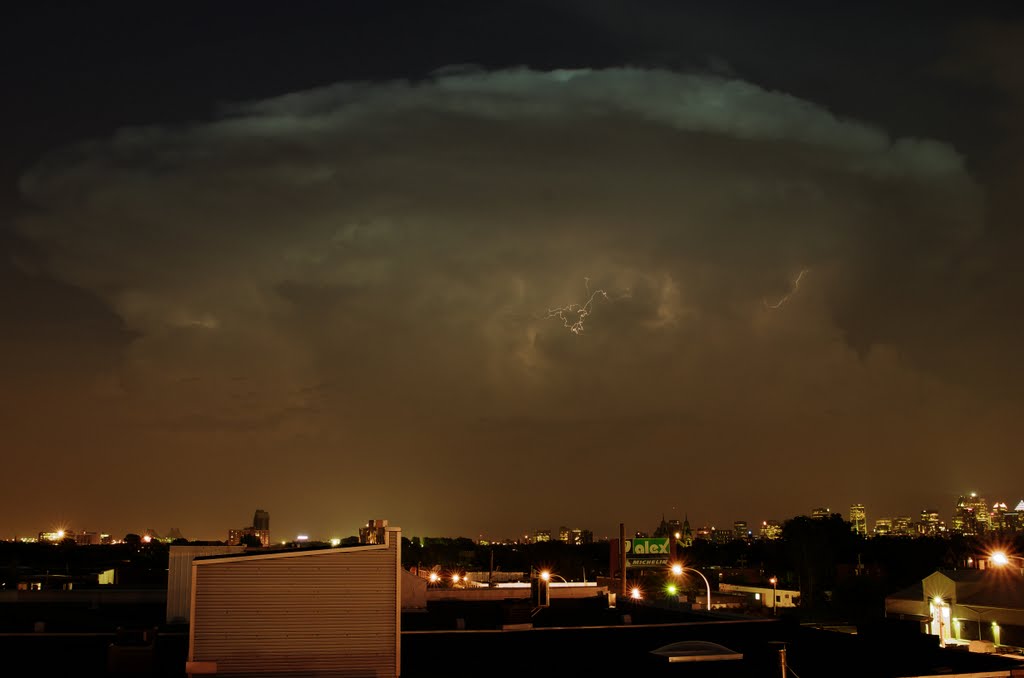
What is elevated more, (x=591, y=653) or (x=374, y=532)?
(x=374, y=532)

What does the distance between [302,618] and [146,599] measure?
3366 cm

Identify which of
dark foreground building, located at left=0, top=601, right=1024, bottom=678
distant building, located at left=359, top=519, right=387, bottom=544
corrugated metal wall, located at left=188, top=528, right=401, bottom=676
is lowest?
dark foreground building, located at left=0, top=601, right=1024, bottom=678

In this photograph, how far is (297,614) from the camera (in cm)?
2820

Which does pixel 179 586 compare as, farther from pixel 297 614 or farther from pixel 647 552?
pixel 647 552

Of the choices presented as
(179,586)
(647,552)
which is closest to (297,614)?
(179,586)

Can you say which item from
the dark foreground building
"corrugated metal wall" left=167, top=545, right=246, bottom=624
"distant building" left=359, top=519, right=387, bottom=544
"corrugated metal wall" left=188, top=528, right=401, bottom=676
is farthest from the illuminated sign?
"corrugated metal wall" left=188, top=528, right=401, bottom=676

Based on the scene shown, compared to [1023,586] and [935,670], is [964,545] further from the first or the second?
[935,670]

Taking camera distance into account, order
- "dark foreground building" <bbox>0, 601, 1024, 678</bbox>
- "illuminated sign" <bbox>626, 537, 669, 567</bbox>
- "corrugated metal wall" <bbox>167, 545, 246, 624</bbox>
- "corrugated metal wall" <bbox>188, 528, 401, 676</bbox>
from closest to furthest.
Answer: "corrugated metal wall" <bbox>188, 528, 401, 676</bbox> < "dark foreground building" <bbox>0, 601, 1024, 678</bbox> < "corrugated metal wall" <bbox>167, 545, 246, 624</bbox> < "illuminated sign" <bbox>626, 537, 669, 567</bbox>

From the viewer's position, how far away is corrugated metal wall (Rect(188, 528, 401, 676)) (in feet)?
91.2

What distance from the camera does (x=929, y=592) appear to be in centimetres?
8450

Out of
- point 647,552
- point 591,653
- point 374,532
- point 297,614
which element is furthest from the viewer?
point 647,552

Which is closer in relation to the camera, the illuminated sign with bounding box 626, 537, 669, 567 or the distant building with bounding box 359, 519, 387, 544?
the distant building with bounding box 359, 519, 387, 544

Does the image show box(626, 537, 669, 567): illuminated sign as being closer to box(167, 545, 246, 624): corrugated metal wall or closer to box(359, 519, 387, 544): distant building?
box(167, 545, 246, 624): corrugated metal wall

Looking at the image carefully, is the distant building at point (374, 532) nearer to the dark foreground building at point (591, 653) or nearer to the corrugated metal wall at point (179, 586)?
the dark foreground building at point (591, 653)
